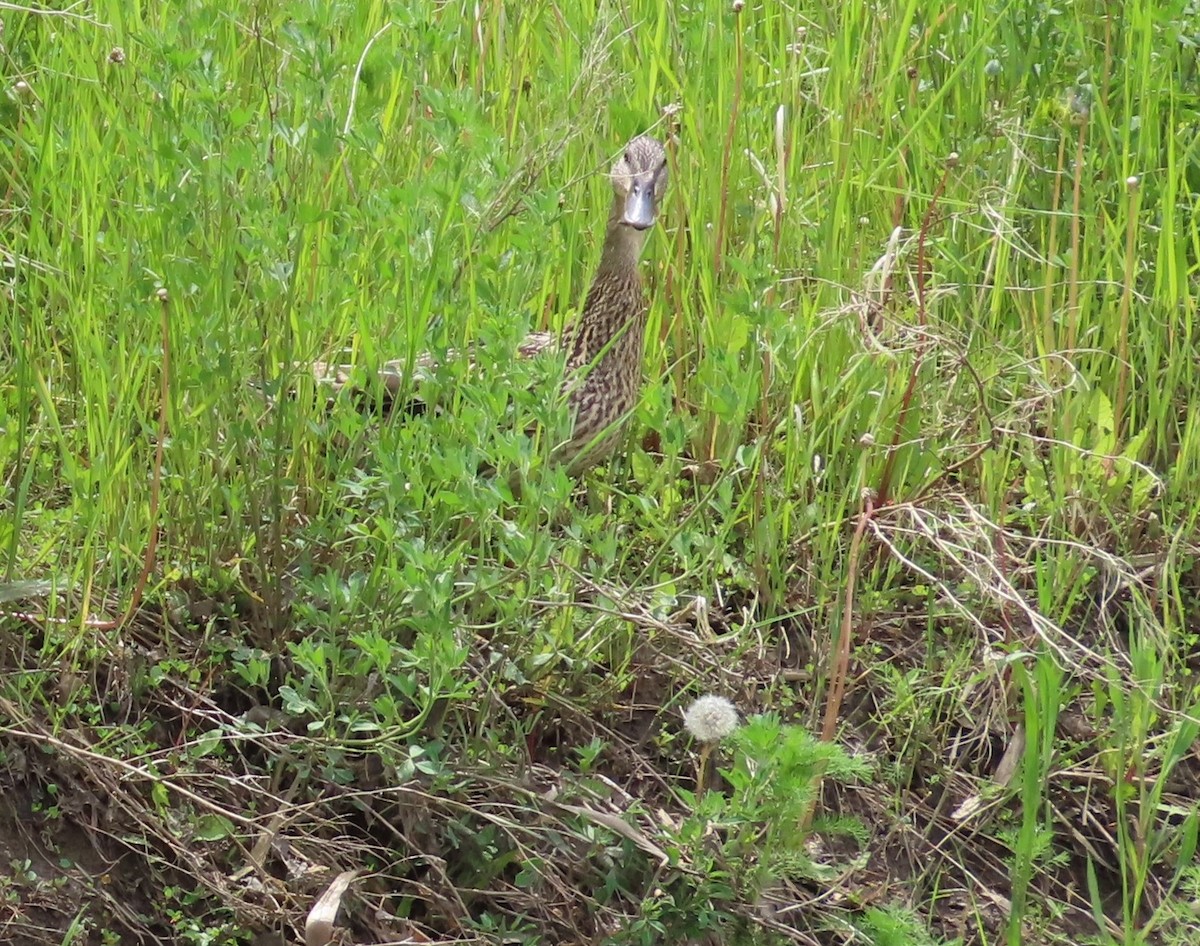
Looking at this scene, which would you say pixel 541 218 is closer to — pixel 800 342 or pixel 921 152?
pixel 800 342

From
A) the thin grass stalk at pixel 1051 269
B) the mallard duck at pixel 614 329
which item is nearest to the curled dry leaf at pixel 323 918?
the mallard duck at pixel 614 329

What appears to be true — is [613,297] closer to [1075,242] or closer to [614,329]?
[614,329]

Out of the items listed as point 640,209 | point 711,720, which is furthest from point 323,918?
point 640,209

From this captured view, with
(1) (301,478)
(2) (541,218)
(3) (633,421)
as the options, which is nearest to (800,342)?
(3) (633,421)

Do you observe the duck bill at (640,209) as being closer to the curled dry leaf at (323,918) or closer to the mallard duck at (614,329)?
the mallard duck at (614,329)

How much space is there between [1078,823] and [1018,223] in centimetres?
151

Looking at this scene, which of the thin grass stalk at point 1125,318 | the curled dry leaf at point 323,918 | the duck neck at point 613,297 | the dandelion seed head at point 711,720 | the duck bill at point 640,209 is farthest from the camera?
the duck neck at point 613,297

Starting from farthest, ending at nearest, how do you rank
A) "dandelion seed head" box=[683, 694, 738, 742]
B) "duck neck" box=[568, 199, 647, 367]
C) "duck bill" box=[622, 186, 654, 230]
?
"duck neck" box=[568, 199, 647, 367], "duck bill" box=[622, 186, 654, 230], "dandelion seed head" box=[683, 694, 738, 742]

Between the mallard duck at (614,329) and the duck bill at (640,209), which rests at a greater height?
the duck bill at (640,209)

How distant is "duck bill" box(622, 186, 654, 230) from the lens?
10.1 feet

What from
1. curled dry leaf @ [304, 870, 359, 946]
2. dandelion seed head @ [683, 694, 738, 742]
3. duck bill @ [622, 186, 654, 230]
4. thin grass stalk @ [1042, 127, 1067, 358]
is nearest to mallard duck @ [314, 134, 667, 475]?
duck bill @ [622, 186, 654, 230]

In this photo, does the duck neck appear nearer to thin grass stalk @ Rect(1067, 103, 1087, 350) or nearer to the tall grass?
the tall grass

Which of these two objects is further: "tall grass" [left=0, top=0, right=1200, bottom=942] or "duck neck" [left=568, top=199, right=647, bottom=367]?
"duck neck" [left=568, top=199, right=647, bottom=367]

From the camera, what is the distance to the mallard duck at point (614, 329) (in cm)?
311
